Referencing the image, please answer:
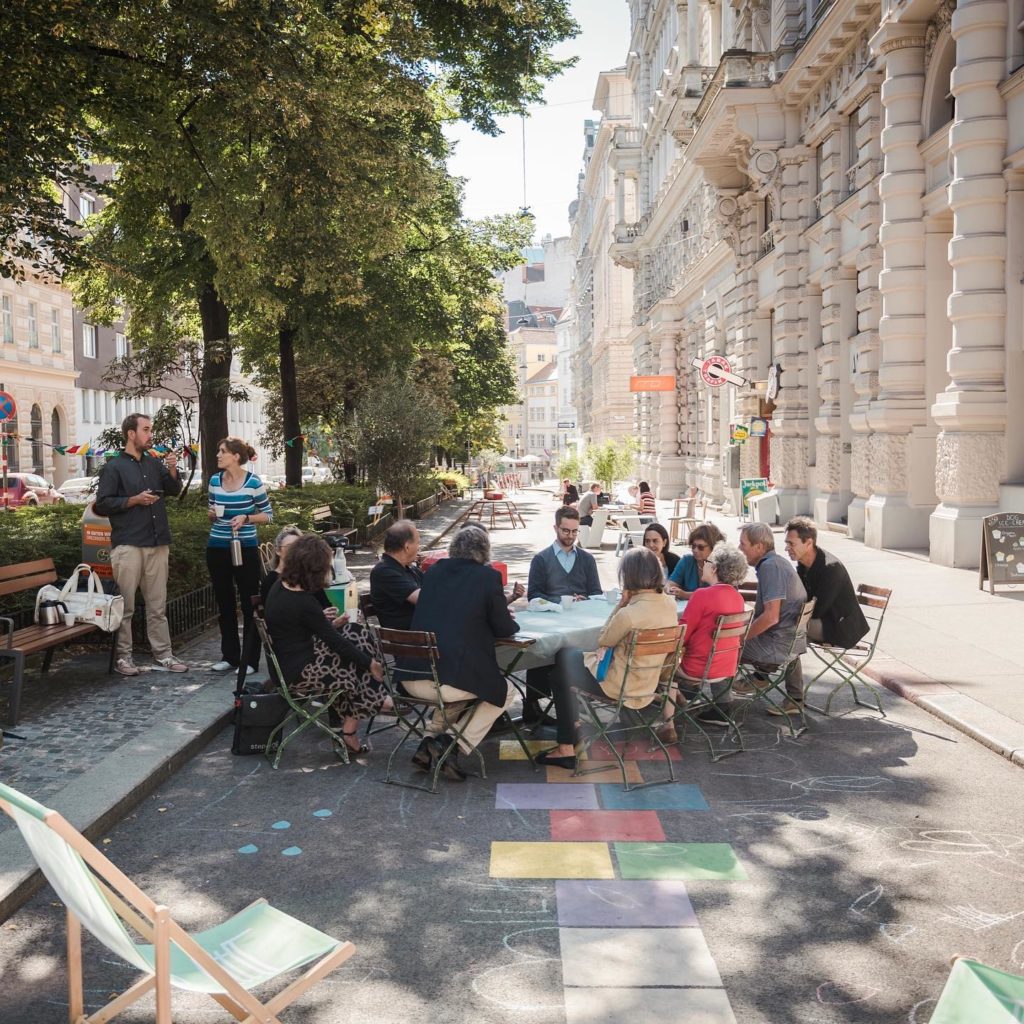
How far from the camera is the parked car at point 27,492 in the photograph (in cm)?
3512

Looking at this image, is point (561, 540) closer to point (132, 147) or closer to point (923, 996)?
point (923, 996)

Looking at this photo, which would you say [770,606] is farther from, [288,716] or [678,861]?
[288,716]

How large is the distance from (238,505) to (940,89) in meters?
14.2

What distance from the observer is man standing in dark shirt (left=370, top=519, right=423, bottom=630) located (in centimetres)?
779

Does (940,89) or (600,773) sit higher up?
(940,89)

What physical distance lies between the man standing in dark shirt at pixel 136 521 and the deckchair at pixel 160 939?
5.96 meters

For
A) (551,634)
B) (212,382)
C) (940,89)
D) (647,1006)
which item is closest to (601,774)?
(551,634)

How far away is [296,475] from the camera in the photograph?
2584 cm

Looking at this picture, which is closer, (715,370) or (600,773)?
(600,773)

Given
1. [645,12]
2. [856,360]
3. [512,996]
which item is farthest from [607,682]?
[645,12]

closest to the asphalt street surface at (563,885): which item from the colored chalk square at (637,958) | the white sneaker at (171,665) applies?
the colored chalk square at (637,958)

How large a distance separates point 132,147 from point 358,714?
33.0 feet

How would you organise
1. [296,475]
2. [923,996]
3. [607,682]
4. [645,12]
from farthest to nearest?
[645,12]
[296,475]
[607,682]
[923,996]

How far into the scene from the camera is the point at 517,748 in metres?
7.59
